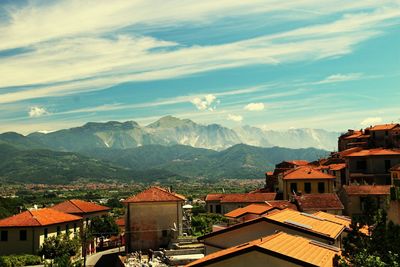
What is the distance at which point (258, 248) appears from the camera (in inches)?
669

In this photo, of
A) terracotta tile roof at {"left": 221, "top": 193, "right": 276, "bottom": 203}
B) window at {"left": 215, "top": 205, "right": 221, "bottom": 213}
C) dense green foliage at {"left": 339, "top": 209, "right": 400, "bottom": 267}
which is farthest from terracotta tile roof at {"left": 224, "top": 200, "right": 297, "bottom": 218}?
window at {"left": 215, "top": 205, "right": 221, "bottom": 213}

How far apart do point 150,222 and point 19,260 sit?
1567cm

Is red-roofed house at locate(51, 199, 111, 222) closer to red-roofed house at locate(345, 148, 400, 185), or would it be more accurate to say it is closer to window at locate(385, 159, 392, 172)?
red-roofed house at locate(345, 148, 400, 185)

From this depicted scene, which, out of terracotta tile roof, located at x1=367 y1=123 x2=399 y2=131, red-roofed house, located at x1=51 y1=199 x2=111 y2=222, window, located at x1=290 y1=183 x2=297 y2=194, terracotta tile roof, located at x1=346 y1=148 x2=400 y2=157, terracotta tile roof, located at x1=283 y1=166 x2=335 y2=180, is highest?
terracotta tile roof, located at x1=367 y1=123 x2=399 y2=131

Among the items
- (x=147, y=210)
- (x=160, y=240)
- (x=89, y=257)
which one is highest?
(x=147, y=210)

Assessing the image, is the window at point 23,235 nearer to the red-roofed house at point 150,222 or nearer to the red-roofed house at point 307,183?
the red-roofed house at point 150,222

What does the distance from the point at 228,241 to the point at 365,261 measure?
394 inches

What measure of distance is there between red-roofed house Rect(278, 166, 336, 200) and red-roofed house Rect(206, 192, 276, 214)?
30.8 feet

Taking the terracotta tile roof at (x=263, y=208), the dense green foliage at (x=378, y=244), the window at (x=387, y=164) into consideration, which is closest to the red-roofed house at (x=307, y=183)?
the terracotta tile roof at (x=263, y=208)

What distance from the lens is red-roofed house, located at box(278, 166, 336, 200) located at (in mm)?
61500

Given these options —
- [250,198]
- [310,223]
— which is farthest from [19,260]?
[250,198]

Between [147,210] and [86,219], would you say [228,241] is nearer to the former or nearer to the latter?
[147,210]

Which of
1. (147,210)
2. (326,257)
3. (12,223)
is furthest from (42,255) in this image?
(326,257)

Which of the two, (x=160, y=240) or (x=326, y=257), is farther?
(x=160, y=240)
